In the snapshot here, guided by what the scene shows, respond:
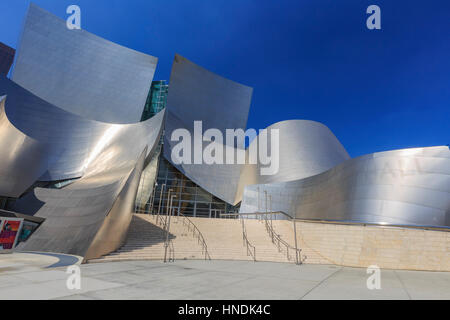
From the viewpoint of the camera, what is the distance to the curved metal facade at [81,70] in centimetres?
2581

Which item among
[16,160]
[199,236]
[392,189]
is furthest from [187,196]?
[392,189]

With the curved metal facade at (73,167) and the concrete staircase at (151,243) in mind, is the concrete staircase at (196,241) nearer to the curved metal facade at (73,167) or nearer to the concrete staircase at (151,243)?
the concrete staircase at (151,243)

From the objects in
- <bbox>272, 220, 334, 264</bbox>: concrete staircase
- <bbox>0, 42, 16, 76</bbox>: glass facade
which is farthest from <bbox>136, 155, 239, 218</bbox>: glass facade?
<bbox>0, 42, 16, 76</bbox>: glass facade

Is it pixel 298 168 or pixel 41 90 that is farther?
pixel 41 90

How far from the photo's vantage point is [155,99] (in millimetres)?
32812

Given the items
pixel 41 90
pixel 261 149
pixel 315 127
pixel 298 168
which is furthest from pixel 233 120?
pixel 41 90

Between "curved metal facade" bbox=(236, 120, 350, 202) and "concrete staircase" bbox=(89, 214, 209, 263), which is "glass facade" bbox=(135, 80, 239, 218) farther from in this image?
"concrete staircase" bbox=(89, 214, 209, 263)

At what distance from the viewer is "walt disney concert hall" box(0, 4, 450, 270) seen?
10.0 m

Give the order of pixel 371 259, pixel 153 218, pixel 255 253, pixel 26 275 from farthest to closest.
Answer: pixel 153 218, pixel 255 253, pixel 371 259, pixel 26 275

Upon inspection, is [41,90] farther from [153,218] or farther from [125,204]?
[125,204]

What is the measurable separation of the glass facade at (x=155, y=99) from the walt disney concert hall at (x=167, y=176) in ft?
0.46

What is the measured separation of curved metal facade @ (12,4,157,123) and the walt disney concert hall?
0.43 feet

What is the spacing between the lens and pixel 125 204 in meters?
10.1

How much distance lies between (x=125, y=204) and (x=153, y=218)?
4.62m
